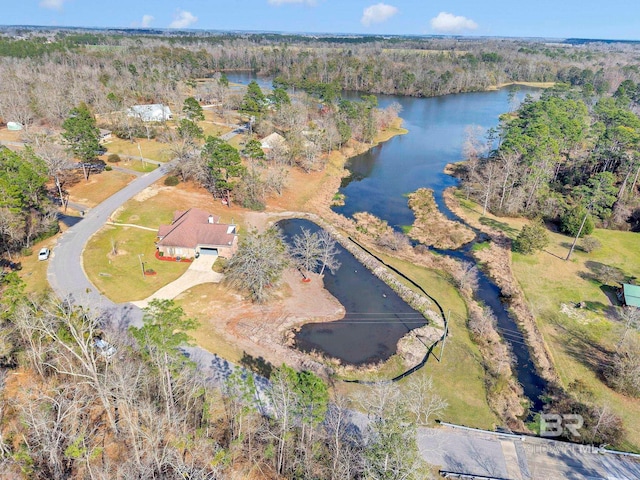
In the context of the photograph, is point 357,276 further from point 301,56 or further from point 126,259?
point 301,56

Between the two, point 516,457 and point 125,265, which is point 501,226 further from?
point 125,265

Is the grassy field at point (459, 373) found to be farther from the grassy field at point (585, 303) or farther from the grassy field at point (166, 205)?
the grassy field at point (166, 205)

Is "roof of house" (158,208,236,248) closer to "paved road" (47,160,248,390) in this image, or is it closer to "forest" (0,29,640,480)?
"paved road" (47,160,248,390)

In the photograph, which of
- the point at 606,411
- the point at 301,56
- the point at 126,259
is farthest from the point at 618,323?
the point at 301,56

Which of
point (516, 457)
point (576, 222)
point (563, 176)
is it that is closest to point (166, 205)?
point (516, 457)

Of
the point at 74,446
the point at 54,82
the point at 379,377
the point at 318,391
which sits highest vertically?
the point at 54,82

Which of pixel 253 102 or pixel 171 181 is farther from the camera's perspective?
pixel 253 102

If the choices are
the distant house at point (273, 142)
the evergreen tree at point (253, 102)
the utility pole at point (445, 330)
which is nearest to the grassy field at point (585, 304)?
the utility pole at point (445, 330)
